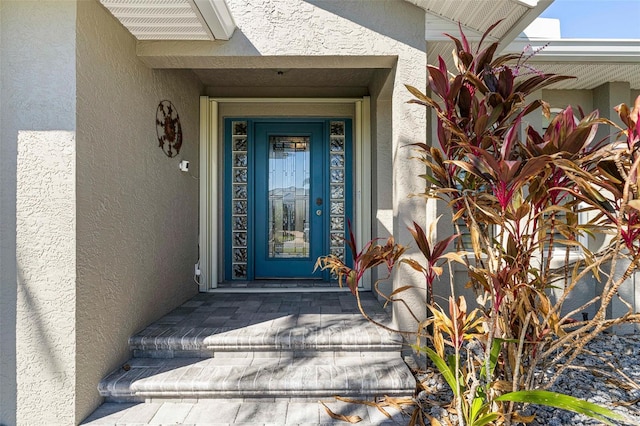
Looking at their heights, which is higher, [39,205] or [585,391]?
[39,205]

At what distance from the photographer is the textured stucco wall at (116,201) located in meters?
2.25

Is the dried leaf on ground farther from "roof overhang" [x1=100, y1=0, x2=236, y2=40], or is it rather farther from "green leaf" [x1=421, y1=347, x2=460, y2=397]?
"roof overhang" [x1=100, y1=0, x2=236, y2=40]

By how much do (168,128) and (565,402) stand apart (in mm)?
3778

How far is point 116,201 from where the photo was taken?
259cm

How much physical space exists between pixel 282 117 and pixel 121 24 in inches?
93.8

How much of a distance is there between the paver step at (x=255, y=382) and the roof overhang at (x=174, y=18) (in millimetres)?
2613

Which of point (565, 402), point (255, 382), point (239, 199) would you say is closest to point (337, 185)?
point (239, 199)

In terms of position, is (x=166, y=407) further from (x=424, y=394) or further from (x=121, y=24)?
(x=121, y=24)

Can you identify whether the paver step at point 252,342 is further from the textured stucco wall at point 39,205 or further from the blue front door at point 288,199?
the blue front door at point 288,199

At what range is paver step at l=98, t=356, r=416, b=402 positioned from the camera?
7.72 feet

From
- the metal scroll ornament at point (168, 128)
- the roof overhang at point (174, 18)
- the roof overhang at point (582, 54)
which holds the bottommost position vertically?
the metal scroll ornament at point (168, 128)

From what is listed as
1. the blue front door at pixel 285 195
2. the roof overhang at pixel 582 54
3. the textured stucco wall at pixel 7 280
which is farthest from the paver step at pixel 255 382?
the roof overhang at pixel 582 54

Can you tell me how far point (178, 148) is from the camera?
3.71 metres

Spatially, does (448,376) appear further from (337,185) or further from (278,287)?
(337,185)
